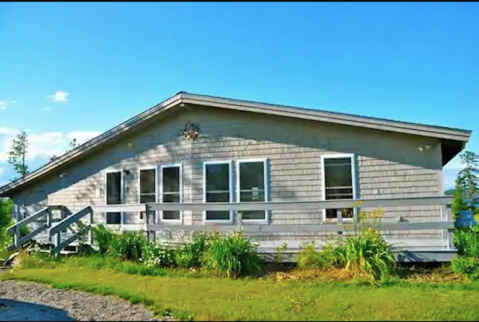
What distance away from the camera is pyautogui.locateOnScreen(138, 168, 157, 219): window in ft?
44.7

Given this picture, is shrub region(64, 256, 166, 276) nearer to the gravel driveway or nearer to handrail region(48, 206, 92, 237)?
handrail region(48, 206, 92, 237)

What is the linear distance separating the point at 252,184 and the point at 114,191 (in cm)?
514

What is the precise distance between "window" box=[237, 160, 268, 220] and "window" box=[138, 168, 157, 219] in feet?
9.88

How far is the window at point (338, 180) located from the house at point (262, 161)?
26 mm

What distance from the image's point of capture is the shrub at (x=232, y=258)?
8.44m

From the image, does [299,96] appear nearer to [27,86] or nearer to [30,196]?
[27,86]

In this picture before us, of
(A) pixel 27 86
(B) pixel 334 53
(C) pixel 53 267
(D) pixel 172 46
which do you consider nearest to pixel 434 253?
(B) pixel 334 53

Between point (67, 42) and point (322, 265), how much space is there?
7169 mm

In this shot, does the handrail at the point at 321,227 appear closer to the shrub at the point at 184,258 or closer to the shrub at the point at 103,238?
the shrub at the point at 184,258

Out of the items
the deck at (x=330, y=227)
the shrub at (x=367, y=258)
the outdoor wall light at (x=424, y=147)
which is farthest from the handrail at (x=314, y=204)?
the outdoor wall light at (x=424, y=147)

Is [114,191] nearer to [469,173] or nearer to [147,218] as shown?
[147,218]

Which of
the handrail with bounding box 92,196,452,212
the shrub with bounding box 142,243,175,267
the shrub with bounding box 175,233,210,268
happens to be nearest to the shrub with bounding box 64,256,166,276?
the shrub with bounding box 142,243,175,267

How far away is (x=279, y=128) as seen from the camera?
1201cm

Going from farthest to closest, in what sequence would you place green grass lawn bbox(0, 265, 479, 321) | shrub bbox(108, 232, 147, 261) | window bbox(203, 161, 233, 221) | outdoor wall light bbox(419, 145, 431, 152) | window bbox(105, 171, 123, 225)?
window bbox(105, 171, 123, 225)
window bbox(203, 161, 233, 221)
outdoor wall light bbox(419, 145, 431, 152)
shrub bbox(108, 232, 147, 261)
green grass lawn bbox(0, 265, 479, 321)
